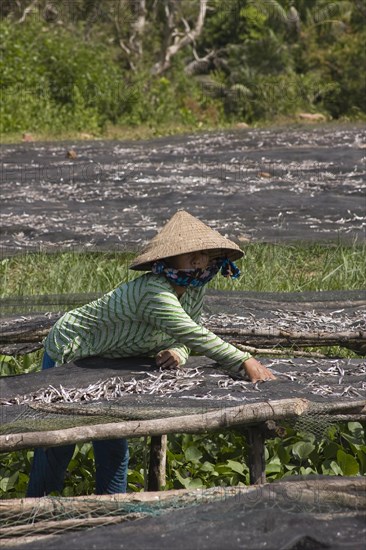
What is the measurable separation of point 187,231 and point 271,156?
6.87m

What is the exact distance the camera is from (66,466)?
12.2ft

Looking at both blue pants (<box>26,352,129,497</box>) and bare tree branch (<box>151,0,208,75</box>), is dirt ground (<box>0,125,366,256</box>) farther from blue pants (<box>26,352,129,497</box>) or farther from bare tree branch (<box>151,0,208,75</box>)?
bare tree branch (<box>151,0,208,75</box>)

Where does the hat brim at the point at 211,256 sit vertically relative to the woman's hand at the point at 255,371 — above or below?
above

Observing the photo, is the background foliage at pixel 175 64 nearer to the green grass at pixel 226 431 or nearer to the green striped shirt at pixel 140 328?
the green grass at pixel 226 431

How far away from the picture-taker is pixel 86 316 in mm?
3791

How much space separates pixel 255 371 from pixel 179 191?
5.22 m

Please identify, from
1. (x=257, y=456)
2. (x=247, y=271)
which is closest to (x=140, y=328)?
(x=257, y=456)

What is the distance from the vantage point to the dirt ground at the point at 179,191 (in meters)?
7.50

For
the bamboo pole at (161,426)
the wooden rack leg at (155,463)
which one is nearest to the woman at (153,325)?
the wooden rack leg at (155,463)

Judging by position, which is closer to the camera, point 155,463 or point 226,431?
point 226,431

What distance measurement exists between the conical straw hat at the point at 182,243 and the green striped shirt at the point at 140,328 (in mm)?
87

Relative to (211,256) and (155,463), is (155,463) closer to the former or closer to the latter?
(155,463)

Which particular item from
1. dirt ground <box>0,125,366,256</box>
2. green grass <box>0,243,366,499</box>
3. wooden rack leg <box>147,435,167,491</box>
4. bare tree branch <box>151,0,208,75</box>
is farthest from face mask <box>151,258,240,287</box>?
bare tree branch <box>151,0,208,75</box>

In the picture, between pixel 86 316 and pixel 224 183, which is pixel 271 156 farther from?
pixel 86 316
